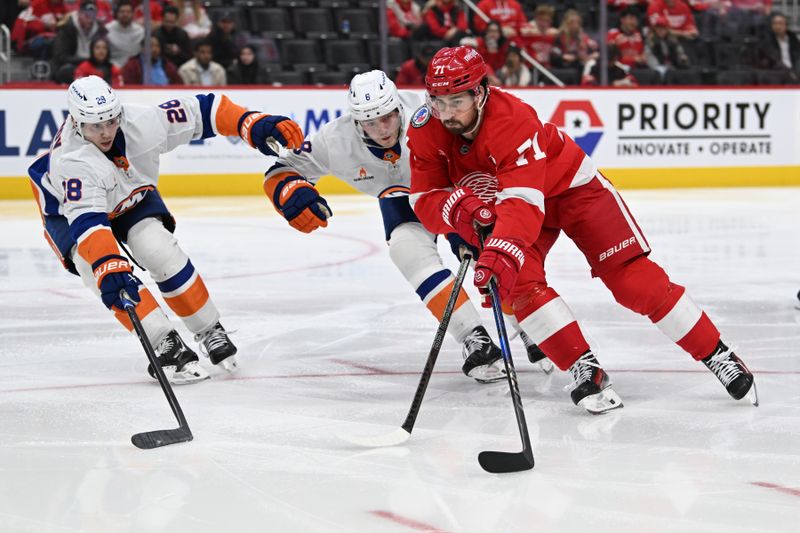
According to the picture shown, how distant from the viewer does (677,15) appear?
39.7 ft

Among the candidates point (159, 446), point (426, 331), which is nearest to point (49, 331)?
point (426, 331)

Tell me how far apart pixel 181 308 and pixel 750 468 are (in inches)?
78.6

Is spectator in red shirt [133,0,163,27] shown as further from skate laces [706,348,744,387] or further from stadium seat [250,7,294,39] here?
skate laces [706,348,744,387]

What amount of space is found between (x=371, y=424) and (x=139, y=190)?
49.6 inches

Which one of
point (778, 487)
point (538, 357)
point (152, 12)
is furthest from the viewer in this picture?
point (152, 12)

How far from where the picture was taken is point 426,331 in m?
4.59

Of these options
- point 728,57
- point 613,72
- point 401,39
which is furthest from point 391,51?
point 728,57

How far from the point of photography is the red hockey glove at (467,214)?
3.12 meters

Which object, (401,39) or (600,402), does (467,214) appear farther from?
(401,39)

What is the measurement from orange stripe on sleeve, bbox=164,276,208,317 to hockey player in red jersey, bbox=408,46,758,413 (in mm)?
935

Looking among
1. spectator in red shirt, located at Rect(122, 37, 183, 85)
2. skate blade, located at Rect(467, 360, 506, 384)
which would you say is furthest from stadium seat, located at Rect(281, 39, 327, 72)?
skate blade, located at Rect(467, 360, 506, 384)

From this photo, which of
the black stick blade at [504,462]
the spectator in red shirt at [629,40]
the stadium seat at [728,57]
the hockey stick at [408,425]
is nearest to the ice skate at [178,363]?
the hockey stick at [408,425]

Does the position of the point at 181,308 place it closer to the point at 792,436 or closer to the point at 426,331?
the point at 426,331

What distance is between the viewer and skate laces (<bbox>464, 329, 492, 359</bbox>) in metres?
3.72
